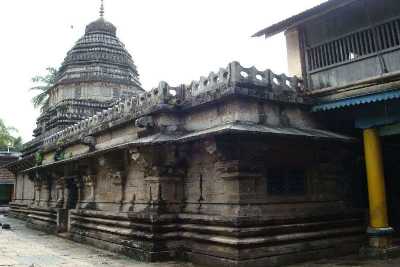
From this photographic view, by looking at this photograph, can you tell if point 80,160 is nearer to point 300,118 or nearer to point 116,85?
point 300,118

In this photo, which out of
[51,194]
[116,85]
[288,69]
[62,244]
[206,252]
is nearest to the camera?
[206,252]

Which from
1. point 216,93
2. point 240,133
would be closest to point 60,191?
point 216,93

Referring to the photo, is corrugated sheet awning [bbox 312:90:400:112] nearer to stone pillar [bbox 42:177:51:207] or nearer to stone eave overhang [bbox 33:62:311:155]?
stone eave overhang [bbox 33:62:311:155]

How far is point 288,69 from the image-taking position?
12.8 metres

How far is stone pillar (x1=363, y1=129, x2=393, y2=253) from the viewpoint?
411 inches

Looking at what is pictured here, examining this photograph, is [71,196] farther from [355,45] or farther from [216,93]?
[355,45]

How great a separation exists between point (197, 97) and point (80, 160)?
584 centimetres

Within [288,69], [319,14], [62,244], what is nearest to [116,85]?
[62,244]

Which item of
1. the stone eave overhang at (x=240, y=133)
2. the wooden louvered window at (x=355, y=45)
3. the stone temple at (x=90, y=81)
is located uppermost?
the stone temple at (x=90, y=81)

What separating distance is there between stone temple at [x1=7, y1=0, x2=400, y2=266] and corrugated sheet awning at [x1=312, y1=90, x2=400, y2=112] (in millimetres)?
376

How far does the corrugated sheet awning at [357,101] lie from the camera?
9.67 meters

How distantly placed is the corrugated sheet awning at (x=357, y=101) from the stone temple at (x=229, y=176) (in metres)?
0.38

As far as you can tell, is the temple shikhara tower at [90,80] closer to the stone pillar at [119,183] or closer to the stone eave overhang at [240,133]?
the stone pillar at [119,183]

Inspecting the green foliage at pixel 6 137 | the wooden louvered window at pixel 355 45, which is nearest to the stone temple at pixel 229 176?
the wooden louvered window at pixel 355 45
